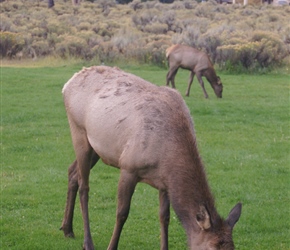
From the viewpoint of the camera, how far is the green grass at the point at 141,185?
24.6 feet

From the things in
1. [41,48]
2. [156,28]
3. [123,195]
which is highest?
[123,195]

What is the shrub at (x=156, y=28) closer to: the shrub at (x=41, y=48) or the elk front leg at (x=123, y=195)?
the shrub at (x=41, y=48)

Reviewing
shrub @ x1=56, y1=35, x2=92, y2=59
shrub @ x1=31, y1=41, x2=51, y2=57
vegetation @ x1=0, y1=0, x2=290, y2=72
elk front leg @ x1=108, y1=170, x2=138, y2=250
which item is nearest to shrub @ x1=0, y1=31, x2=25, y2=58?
vegetation @ x1=0, y1=0, x2=290, y2=72

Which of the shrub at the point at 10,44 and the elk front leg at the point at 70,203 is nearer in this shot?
the elk front leg at the point at 70,203

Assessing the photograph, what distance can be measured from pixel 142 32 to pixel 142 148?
31.8 m

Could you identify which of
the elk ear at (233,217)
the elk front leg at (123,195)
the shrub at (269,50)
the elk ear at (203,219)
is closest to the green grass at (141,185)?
the elk front leg at (123,195)

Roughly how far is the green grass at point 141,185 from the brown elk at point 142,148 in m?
0.72

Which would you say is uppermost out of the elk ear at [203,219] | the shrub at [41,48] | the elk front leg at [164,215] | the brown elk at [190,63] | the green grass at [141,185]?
the elk ear at [203,219]

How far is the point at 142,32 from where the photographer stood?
122 feet

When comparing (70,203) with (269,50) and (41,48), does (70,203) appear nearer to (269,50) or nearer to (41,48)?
(269,50)

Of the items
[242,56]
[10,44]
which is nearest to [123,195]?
[242,56]

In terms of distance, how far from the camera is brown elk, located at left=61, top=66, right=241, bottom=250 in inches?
210

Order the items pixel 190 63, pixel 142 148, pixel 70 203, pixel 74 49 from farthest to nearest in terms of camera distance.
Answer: pixel 74 49, pixel 190 63, pixel 70 203, pixel 142 148

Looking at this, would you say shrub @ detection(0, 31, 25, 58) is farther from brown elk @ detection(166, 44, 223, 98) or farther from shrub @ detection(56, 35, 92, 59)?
brown elk @ detection(166, 44, 223, 98)
